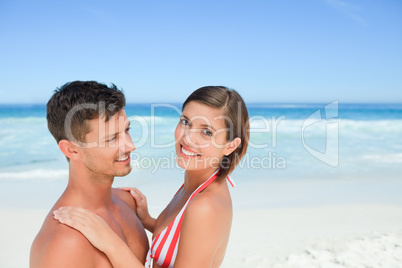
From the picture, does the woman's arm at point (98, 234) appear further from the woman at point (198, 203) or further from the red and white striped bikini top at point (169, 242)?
the red and white striped bikini top at point (169, 242)

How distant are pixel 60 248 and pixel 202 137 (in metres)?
1.25

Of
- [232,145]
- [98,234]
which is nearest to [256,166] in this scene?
[232,145]

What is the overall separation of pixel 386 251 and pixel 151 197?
470cm

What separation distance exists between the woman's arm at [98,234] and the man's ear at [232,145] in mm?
1066

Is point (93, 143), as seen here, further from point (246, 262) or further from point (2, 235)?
point (2, 235)

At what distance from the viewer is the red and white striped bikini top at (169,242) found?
2527 mm

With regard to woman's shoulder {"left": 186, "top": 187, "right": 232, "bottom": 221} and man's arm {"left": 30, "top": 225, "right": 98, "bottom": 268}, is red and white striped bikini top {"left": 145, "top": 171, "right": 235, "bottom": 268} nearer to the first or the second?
woman's shoulder {"left": 186, "top": 187, "right": 232, "bottom": 221}

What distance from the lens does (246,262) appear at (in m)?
5.01

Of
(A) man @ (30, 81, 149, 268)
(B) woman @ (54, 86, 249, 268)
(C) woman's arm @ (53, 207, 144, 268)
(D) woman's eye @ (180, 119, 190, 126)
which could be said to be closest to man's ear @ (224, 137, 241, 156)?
(B) woman @ (54, 86, 249, 268)

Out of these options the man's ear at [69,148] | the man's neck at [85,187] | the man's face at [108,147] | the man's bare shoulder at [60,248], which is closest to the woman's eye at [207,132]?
the man's face at [108,147]

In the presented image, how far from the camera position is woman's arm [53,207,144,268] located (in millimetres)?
2127

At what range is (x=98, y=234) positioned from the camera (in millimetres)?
2166

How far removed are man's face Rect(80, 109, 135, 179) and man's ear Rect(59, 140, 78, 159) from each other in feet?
0.20

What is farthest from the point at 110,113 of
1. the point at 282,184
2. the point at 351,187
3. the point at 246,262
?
the point at 351,187
